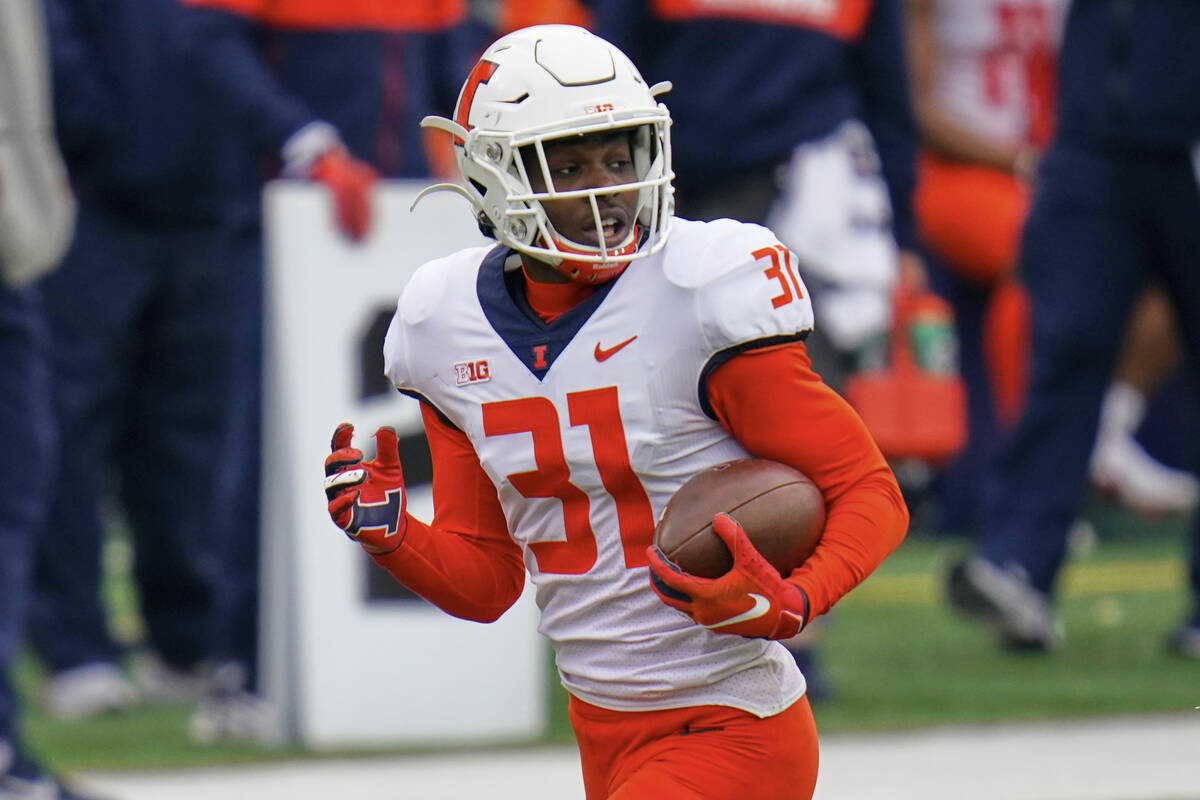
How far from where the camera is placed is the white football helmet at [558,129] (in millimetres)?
2924

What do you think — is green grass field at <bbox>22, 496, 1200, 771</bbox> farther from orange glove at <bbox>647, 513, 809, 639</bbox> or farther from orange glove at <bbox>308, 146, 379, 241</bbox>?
orange glove at <bbox>647, 513, 809, 639</bbox>

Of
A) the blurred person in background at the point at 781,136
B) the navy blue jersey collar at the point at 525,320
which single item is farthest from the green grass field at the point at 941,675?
the navy blue jersey collar at the point at 525,320

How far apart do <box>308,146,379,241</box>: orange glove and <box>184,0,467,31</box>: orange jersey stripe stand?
316 mm

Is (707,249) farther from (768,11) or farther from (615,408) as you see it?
(768,11)

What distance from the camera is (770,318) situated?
2.89 metres

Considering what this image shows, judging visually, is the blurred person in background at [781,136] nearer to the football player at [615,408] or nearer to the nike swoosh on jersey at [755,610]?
the football player at [615,408]

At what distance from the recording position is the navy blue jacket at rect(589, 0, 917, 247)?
5191 millimetres

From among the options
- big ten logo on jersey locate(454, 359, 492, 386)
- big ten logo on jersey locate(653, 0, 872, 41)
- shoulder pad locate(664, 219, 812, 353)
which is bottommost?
big ten logo on jersey locate(653, 0, 872, 41)

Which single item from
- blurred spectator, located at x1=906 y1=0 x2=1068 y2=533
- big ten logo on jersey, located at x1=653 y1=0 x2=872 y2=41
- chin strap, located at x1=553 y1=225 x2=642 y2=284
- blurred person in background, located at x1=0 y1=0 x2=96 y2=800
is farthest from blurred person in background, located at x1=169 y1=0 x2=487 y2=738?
blurred spectator, located at x1=906 y1=0 x2=1068 y2=533

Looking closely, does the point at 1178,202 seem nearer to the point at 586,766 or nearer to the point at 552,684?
the point at 552,684

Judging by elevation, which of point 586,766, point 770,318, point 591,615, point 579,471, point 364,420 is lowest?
point 364,420

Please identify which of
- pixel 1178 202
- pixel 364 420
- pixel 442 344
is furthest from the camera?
pixel 1178 202

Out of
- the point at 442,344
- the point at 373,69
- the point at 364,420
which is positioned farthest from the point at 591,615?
the point at 373,69

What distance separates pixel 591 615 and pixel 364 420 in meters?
2.15
